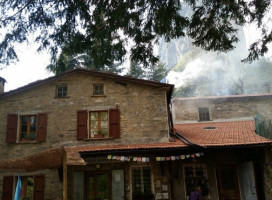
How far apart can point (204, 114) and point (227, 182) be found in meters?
7.77

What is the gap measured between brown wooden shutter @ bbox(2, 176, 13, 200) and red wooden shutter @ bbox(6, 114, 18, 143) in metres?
1.75

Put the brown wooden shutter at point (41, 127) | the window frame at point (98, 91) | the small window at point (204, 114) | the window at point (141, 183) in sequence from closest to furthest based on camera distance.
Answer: the window at point (141, 183) → the brown wooden shutter at point (41, 127) → the window frame at point (98, 91) → the small window at point (204, 114)

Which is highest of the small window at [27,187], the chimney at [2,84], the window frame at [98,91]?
the chimney at [2,84]

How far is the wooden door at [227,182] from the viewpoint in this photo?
12.4 metres

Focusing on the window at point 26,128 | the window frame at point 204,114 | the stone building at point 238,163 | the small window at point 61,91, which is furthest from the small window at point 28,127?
the window frame at point 204,114

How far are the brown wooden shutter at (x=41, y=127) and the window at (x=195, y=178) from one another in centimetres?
685

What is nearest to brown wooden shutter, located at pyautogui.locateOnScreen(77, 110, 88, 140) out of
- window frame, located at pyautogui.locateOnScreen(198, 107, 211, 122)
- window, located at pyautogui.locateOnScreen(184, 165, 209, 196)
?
window, located at pyautogui.locateOnScreen(184, 165, 209, 196)

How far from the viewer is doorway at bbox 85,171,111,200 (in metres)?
12.4

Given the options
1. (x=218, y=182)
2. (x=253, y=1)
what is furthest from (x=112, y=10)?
(x=218, y=182)

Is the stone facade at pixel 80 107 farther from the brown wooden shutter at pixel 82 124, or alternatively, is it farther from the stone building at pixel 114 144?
the brown wooden shutter at pixel 82 124

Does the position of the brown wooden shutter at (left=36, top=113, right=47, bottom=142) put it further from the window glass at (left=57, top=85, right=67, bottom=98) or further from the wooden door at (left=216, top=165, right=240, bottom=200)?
the wooden door at (left=216, top=165, right=240, bottom=200)

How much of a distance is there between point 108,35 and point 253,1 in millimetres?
3117

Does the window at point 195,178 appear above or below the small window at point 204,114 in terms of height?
below

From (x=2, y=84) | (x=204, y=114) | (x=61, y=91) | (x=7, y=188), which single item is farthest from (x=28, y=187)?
(x=204, y=114)
